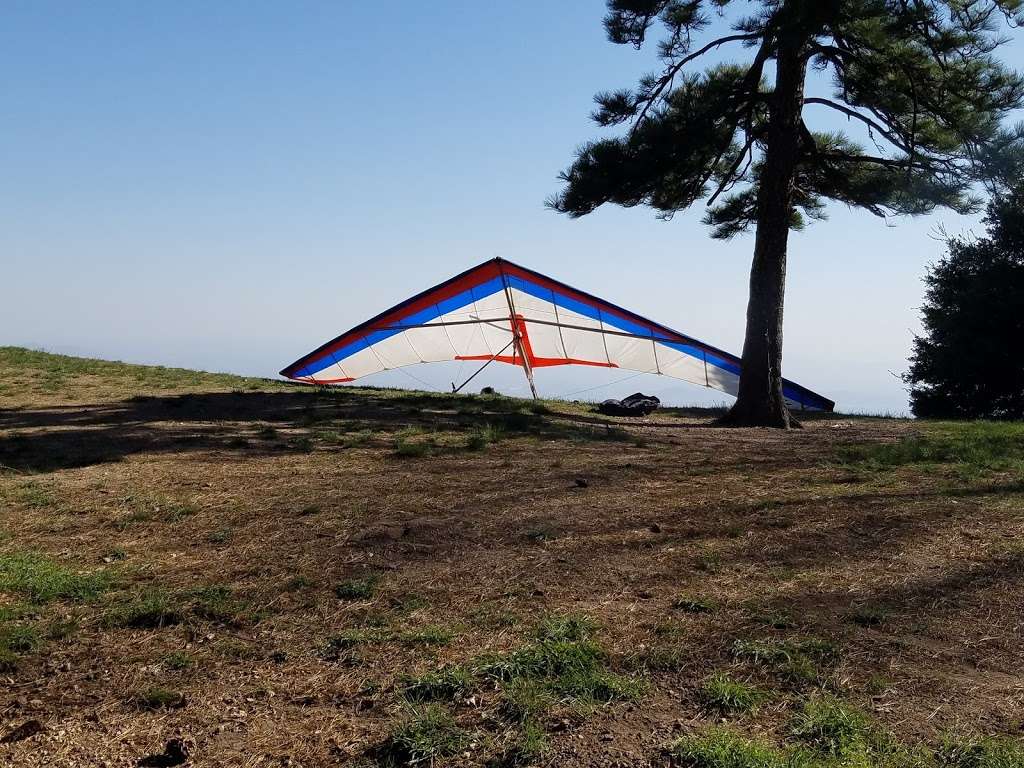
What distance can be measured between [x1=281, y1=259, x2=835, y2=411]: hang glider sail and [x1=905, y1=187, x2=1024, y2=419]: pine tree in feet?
22.2

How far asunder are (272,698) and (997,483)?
597 centimetres

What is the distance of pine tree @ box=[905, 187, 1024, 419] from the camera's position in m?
17.9

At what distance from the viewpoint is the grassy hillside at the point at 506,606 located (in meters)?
3.07

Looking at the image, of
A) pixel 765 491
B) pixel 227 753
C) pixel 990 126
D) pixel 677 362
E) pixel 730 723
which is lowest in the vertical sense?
pixel 227 753

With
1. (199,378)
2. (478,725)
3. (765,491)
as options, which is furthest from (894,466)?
(199,378)

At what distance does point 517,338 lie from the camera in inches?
624

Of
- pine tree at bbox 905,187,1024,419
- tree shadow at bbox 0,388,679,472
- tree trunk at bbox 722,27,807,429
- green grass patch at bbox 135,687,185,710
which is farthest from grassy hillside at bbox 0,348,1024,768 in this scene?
pine tree at bbox 905,187,1024,419

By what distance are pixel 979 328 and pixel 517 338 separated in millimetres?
10149

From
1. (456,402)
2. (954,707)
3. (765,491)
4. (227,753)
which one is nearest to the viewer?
(227,753)

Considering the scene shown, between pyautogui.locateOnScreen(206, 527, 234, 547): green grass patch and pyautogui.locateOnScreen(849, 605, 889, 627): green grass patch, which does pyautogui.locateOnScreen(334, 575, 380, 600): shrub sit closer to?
pyautogui.locateOnScreen(206, 527, 234, 547): green grass patch

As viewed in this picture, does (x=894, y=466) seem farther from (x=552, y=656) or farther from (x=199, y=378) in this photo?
(x=199, y=378)

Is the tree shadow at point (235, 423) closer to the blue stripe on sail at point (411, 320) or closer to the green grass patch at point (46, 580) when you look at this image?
the blue stripe on sail at point (411, 320)

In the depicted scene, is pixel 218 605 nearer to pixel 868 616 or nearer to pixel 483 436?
pixel 868 616

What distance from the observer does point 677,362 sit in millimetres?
14734
